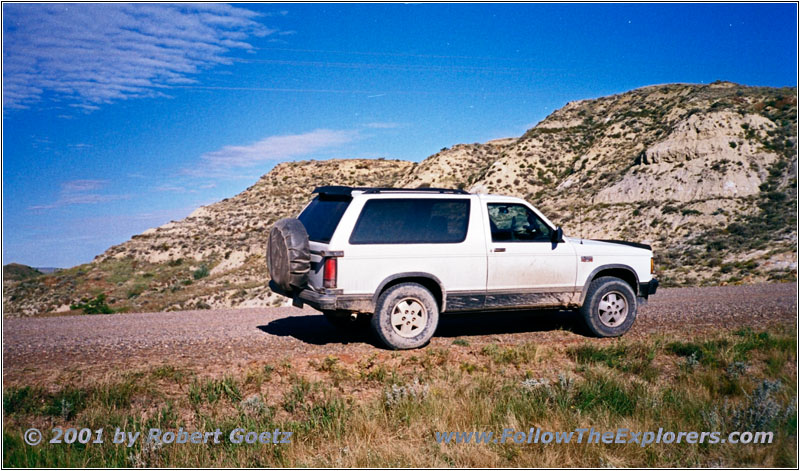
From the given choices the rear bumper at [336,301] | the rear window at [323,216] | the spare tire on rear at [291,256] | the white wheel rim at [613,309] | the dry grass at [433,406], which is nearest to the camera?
the dry grass at [433,406]

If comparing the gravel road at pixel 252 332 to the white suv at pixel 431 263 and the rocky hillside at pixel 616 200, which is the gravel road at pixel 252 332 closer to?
the white suv at pixel 431 263

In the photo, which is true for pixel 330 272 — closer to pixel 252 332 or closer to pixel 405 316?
pixel 405 316

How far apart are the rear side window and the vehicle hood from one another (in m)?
1.88

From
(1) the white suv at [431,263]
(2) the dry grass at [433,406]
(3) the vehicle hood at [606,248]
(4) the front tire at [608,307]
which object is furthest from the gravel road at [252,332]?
(3) the vehicle hood at [606,248]

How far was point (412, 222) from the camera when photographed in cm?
797

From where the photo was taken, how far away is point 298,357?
7375 millimetres

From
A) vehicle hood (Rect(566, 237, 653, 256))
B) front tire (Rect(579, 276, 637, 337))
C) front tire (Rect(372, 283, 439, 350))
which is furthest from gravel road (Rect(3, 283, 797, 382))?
vehicle hood (Rect(566, 237, 653, 256))

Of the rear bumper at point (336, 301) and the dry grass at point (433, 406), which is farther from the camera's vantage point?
the rear bumper at point (336, 301)

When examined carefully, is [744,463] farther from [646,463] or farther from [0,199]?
[0,199]

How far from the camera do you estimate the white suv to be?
24.8 feet

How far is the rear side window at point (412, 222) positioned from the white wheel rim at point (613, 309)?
255 cm

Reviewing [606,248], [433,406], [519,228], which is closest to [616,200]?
[606,248]

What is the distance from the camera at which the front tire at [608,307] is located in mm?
8641

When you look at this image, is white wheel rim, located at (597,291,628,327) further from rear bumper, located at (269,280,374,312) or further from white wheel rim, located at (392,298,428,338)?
rear bumper, located at (269,280,374,312)
